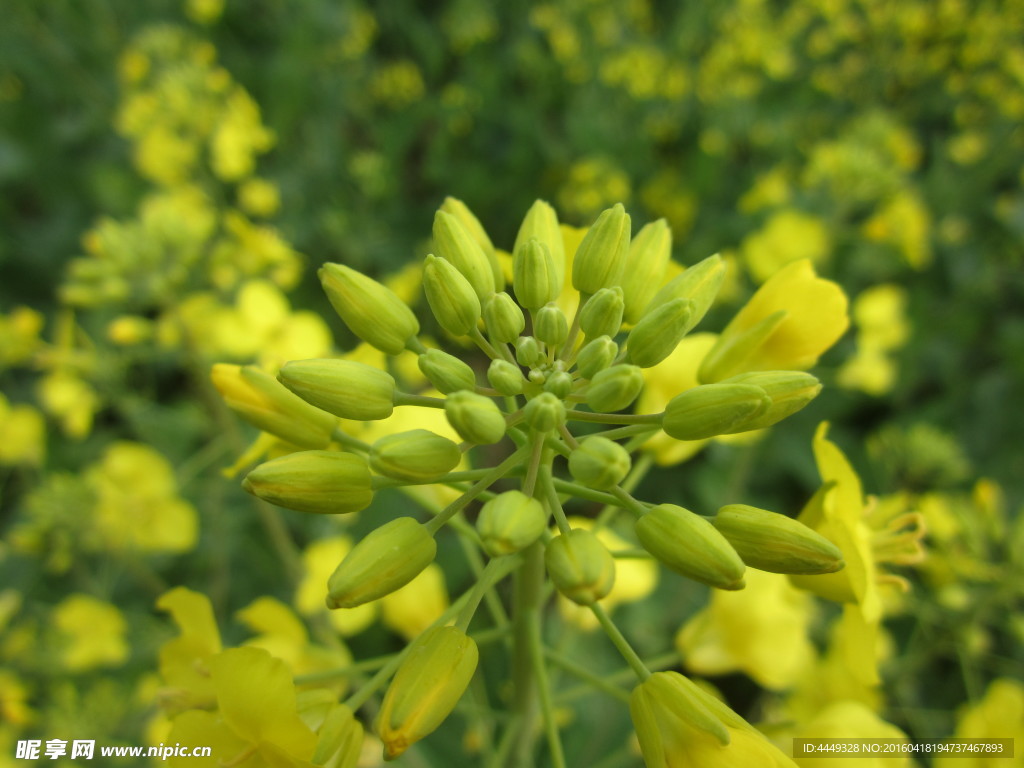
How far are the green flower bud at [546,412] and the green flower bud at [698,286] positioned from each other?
0.23m

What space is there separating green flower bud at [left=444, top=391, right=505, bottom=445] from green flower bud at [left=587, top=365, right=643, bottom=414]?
0.13 m

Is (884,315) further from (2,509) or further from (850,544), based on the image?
(2,509)

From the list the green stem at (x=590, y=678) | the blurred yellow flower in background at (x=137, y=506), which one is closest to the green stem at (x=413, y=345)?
the green stem at (x=590, y=678)

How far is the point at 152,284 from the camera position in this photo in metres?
1.89

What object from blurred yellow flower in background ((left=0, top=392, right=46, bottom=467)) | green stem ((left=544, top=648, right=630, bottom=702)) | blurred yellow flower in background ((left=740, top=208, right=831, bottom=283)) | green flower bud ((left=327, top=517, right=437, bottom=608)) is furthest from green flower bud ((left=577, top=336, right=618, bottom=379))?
blurred yellow flower in background ((left=0, top=392, right=46, bottom=467))

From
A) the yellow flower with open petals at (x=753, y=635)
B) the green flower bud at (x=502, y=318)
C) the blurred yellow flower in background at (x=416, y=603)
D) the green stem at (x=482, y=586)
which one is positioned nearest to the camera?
the green stem at (x=482, y=586)

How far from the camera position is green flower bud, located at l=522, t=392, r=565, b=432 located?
31.5 inches

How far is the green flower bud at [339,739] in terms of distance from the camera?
80 centimetres

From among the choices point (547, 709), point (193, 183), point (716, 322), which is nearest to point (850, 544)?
point (547, 709)

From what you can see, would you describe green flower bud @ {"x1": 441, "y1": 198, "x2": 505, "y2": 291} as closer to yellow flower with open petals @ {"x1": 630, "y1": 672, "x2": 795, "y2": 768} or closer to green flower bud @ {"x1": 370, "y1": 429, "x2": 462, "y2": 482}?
green flower bud @ {"x1": 370, "y1": 429, "x2": 462, "y2": 482}

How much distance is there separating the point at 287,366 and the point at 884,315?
2195 millimetres

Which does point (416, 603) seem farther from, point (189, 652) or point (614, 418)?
point (614, 418)

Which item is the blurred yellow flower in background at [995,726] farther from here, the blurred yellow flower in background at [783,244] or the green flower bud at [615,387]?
the blurred yellow flower in background at [783,244]

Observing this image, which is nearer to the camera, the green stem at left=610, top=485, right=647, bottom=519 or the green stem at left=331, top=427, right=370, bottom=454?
the green stem at left=610, top=485, right=647, bottom=519
